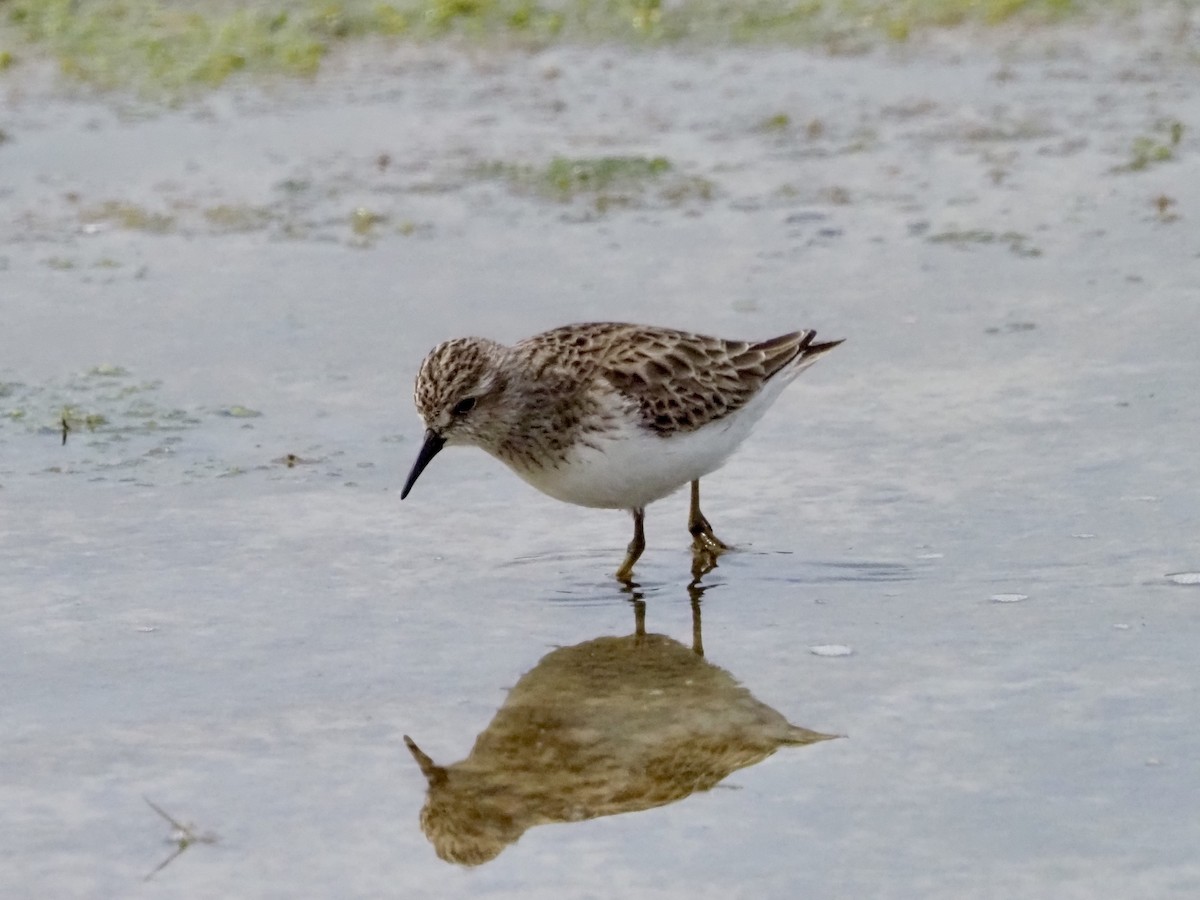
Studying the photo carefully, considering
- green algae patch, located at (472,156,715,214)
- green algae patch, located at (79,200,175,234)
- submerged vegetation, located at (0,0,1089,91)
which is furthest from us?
submerged vegetation, located at (0,0,1089,91)

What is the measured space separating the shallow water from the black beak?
0.31m

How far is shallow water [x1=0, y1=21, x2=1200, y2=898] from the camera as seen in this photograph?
498cm

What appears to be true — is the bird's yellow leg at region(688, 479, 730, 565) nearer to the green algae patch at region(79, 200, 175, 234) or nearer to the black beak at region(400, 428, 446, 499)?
the black beak at region(400, 428, 446, 499)

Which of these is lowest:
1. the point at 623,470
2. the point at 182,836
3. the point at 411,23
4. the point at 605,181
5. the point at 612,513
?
the point at 612,513

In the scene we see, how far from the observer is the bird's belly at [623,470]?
6840 millimetres

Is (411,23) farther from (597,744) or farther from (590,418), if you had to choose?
(597,744)

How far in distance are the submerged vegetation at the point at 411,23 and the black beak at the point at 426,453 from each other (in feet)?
22.6

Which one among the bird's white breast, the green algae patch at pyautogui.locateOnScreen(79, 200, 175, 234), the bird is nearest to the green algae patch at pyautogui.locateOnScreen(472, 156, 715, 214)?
the green algae patch at pyautogui.locateOnScreen(79, 200, 175, 234)

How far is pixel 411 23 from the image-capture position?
14.1 meters

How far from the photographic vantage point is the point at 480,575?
686 centimetres

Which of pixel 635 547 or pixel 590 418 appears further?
pixel 635 547

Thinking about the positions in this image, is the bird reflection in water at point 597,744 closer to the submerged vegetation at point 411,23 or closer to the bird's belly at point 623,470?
the bird's belly at point 623,470

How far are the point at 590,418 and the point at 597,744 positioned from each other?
1715 mm

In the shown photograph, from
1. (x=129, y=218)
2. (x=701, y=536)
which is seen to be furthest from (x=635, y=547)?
(x=129, y=218)
